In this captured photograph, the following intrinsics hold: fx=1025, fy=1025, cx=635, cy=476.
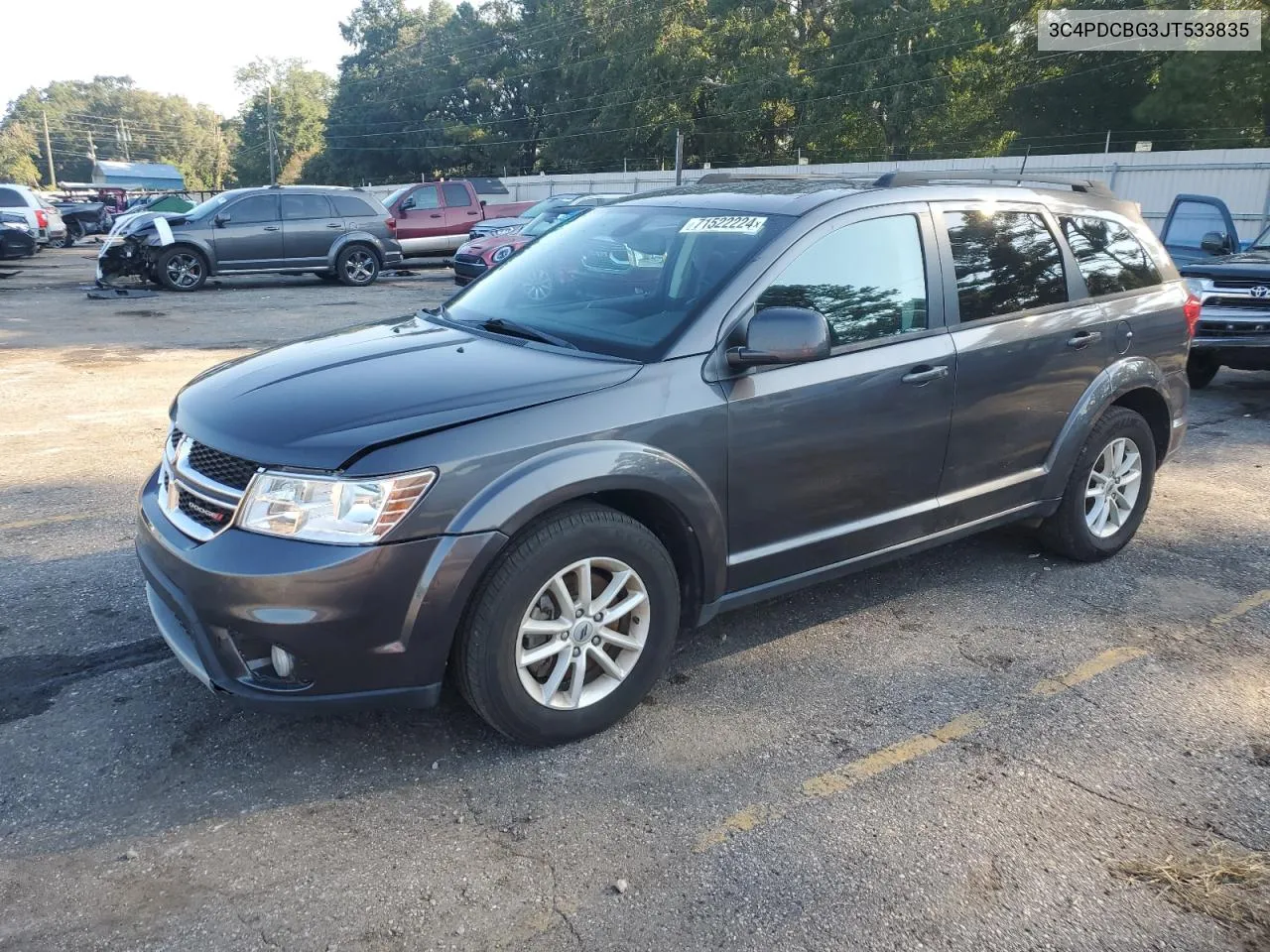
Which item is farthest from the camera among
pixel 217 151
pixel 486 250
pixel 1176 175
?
pixel 217 151

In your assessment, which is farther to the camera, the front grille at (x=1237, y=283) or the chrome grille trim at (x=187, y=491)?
the front grille at (x=1237, y=283)

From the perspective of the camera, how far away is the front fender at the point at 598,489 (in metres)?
2.99

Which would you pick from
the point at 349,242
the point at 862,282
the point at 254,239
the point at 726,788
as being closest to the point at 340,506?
the point at 726,788

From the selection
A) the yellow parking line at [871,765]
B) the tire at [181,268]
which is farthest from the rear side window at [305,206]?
the yellow parking line at [871,765]

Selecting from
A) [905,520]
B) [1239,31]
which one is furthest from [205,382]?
[1239,31]

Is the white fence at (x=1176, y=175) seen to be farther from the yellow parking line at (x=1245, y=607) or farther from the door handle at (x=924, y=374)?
the door handle at (x=924, y=374)

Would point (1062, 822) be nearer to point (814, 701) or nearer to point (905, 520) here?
point (814, 701)

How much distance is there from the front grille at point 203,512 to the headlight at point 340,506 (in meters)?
0.17

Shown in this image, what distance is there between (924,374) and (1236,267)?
264 inches

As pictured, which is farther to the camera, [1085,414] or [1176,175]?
[1176,175]

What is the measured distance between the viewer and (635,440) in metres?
3.28

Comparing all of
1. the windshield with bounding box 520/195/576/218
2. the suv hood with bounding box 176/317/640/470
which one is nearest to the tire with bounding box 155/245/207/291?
the windshield with bounding box 520/195/576/218

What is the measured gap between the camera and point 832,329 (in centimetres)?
382

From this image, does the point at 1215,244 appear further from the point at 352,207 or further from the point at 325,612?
the point at 352,207
